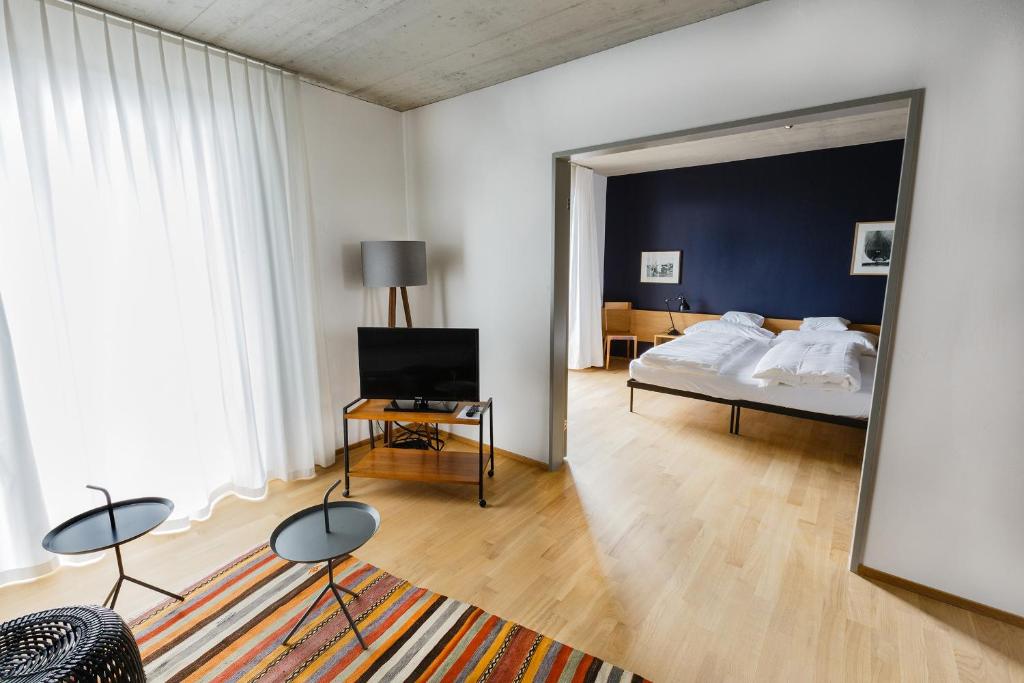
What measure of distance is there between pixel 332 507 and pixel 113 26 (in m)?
2.53

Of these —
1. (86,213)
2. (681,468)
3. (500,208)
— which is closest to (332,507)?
(86,213)

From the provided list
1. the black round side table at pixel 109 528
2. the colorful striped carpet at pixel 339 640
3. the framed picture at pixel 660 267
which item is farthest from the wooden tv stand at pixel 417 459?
the framed picture at pixel 660 267

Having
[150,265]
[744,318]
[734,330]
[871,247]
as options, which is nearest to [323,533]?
[150,265]

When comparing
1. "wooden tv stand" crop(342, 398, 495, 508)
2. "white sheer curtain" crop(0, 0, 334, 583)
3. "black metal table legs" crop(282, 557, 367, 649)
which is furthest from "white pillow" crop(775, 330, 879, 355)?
"white sheer curtain" crop(0, 0, 334, 583)

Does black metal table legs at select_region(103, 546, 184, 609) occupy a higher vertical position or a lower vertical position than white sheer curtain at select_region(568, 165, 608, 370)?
lower

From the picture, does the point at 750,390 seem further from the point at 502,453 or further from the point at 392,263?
the point at 392,263

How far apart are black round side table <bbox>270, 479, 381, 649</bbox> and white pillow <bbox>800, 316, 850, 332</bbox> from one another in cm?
503

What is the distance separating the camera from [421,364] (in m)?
2.96

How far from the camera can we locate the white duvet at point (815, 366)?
10.8ft

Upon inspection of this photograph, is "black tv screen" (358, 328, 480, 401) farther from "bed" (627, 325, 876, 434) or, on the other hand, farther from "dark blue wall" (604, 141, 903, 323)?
"dark blue wall" (604, 141, 903, 323)

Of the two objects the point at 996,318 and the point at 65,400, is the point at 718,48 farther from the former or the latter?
the point at 65,400

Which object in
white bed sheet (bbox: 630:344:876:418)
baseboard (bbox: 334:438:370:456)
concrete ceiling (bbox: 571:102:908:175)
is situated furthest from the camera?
concrete ceiling (bbox: 571:102:908:175)

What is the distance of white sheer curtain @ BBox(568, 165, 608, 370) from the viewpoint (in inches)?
236

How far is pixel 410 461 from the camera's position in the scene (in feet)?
9.96
